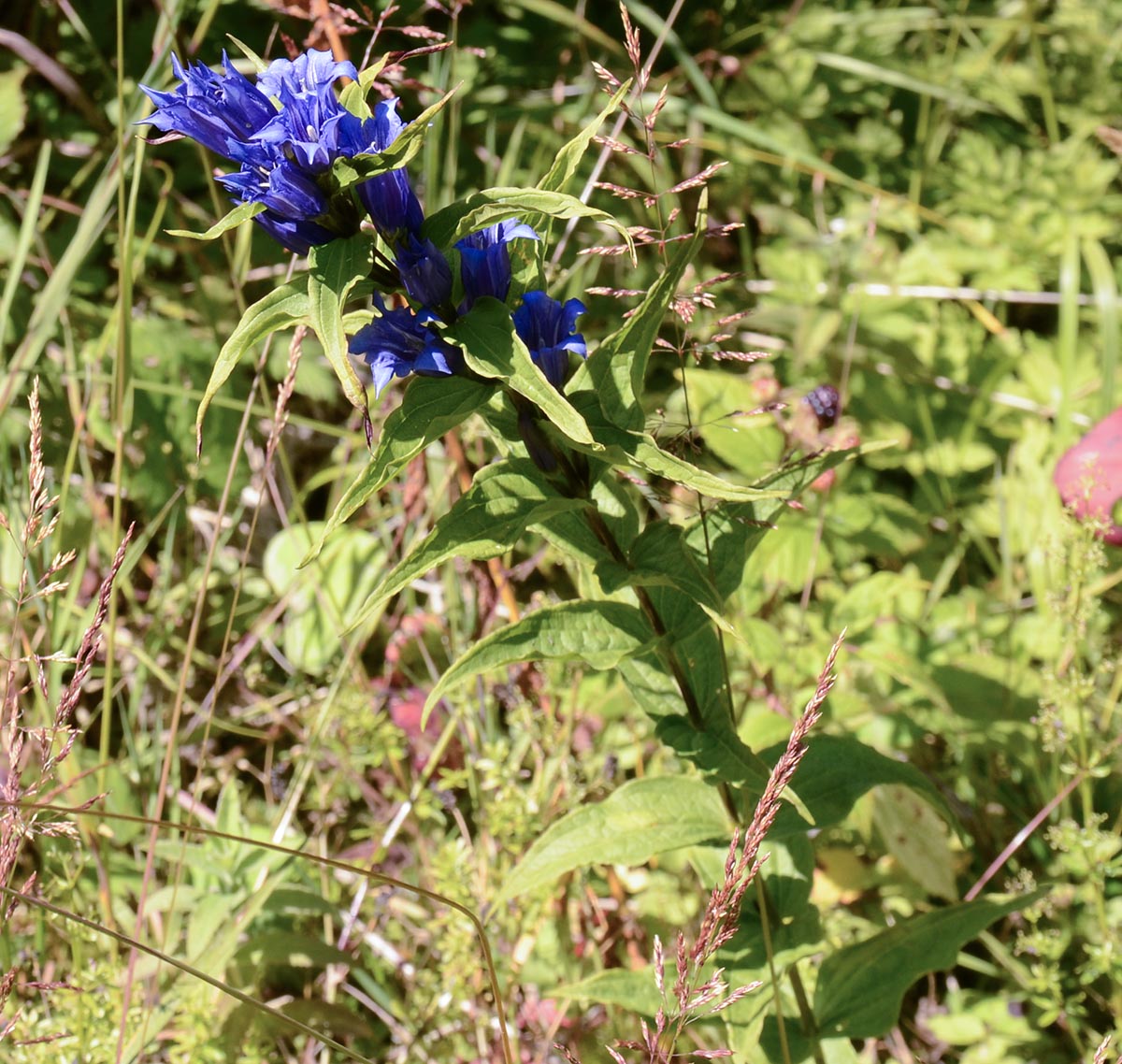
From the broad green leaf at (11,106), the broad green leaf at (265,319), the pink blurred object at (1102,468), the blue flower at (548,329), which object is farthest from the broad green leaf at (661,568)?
the broad green leaf at (11,106)

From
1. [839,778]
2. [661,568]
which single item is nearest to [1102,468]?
[839,778]

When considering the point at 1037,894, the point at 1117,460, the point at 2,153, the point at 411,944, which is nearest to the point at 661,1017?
the point at 1037,894

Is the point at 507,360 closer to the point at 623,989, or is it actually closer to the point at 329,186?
the point at 329,186

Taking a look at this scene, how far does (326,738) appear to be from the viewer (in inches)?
88.3

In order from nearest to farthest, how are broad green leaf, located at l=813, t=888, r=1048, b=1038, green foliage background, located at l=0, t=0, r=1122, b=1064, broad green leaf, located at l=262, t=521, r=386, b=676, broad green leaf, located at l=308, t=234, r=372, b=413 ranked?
broad green leaf, located at l=308, t=234, r=372, b=413 < broad green leaf, located at l=813, t=888, r=1048, b=1038 < green foliage background, located at l=0, t=0, r=1122, b=1064 < broad green leaf, located at l=262, t=521, r=386, b=676

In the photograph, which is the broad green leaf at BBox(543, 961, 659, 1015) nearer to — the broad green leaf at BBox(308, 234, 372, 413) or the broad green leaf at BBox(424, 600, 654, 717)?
the broad green leaf at BBox(424, 600, 654, 717)

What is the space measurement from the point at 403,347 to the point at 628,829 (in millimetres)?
665

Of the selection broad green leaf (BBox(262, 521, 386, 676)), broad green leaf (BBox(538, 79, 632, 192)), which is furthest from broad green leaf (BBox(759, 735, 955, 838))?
broad green leaf (BBox(262, 521, 386, 676))

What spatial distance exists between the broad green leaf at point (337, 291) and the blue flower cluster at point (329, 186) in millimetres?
25

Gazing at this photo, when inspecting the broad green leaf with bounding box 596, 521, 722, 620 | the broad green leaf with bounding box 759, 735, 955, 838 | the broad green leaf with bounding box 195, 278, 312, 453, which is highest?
the broad green leaf with bounding box 195, 278, 312, 453

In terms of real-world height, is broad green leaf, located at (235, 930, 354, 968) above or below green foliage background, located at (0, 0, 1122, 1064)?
below

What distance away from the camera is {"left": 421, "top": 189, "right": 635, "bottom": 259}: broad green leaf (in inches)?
37.9

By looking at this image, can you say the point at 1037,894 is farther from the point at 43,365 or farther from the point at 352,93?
the point at 43,365

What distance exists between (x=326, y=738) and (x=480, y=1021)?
0.64 metres
